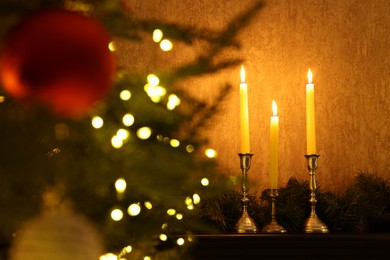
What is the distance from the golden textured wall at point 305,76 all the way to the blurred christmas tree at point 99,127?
1355mm

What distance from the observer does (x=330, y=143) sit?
5.76 feet

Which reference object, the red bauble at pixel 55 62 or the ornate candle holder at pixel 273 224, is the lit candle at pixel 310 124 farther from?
the red bauble at pixel 55 62

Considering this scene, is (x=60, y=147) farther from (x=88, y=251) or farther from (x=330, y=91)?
(x=330, y=91)

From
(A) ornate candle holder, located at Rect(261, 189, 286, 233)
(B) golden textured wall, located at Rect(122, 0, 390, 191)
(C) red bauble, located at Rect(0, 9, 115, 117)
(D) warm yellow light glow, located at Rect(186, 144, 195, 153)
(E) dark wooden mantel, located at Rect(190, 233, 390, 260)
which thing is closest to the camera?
(C) red bauble, located at Rect(0, 9, 115, 117)

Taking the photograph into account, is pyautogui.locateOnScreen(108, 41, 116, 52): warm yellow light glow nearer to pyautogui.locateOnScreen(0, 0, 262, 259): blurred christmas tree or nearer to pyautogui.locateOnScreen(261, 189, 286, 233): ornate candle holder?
pyautogui.locateOnScreen(0, 0, 262, 259): blurred christmas tree

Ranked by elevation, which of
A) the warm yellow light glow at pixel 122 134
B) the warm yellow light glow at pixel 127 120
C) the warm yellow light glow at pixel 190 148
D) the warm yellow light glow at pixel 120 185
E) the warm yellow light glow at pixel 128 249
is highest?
the warm yellow light glow at pixel 127 120

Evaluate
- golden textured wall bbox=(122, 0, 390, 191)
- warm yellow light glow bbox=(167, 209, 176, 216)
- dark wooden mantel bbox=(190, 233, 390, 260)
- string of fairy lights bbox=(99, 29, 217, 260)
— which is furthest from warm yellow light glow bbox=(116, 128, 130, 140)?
golden textured wall bbox=(122, 0, 390, 191)

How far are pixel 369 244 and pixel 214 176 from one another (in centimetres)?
94

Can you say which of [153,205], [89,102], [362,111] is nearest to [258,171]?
[362,111]

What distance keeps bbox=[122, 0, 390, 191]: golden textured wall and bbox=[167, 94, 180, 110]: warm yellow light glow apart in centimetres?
134

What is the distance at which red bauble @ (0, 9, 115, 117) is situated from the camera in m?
0.29

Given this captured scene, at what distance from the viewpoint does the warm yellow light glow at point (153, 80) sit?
15.5 inches

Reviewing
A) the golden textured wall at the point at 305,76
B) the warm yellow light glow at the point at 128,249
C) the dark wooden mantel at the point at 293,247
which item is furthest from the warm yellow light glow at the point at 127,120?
the golden textured wall at the point at 305,76

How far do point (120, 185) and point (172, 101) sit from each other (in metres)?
0.09
